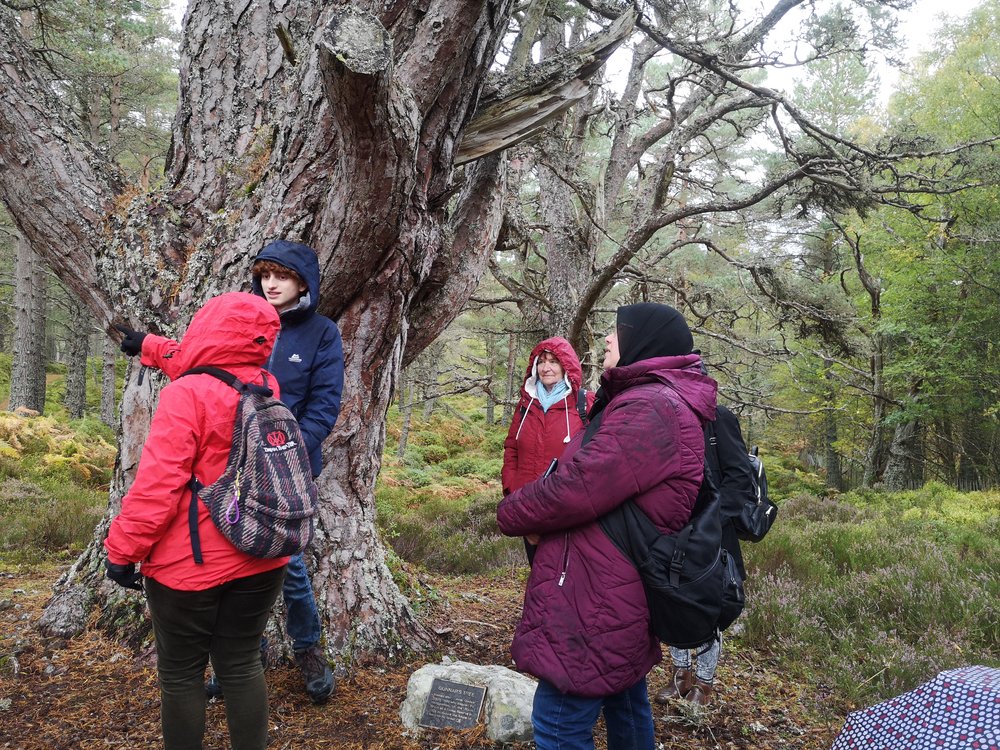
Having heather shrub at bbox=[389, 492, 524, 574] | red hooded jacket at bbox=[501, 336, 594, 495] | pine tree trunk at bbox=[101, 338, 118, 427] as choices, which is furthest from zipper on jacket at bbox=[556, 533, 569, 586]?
pine tree trunk at bbox=[101, 338, 118, 427]

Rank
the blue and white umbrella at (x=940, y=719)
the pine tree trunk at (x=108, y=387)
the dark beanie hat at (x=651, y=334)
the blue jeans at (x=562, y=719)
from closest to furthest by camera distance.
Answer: the blue and white umbrella at (x=940, y=719) → the blue jeans at (x=562, y=719) → the dark beanie hat at (x=651, y=334) → the pine tree trunk at (x=108, y=387)

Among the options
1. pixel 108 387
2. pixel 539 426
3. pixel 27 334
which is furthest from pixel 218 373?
pixel 108 387

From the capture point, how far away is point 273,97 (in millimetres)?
3789

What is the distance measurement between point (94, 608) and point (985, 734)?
170 inches

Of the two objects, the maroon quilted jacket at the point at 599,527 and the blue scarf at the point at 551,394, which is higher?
the blue scarf at the point at 551,394

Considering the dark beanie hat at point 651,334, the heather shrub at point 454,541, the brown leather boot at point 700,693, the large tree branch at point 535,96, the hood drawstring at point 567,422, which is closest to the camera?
the dark beanie hat at point 651,334

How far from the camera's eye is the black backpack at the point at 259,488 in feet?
6.72

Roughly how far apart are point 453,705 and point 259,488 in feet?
5.85

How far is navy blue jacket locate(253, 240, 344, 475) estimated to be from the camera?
2.85 m

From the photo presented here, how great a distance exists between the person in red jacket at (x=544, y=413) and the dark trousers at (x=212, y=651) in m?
2.12

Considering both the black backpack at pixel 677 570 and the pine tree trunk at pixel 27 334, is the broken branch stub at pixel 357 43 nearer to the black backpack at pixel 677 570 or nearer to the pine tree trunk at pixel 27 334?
the black backpack at pixel 677 570

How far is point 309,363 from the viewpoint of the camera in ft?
9.57

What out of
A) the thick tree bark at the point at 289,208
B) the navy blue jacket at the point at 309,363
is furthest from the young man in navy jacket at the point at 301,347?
the thick tree bark at the point at 289,208

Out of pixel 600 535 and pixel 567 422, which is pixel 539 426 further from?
pixel 600 535
